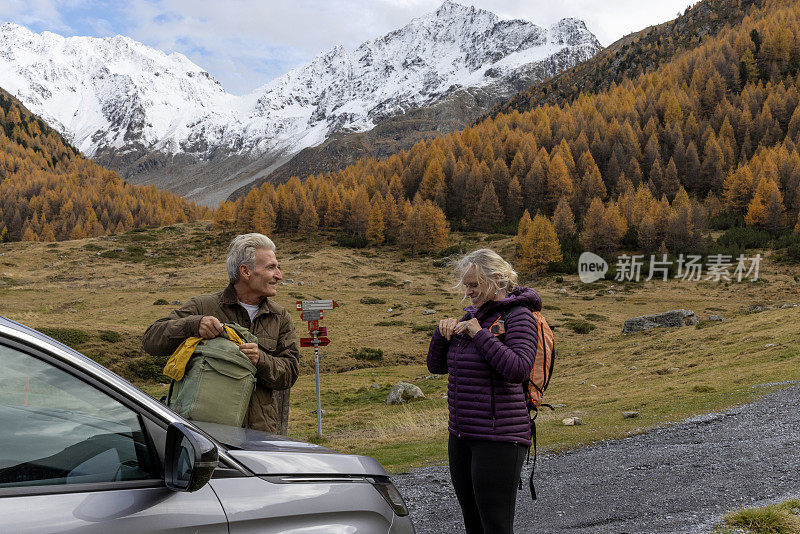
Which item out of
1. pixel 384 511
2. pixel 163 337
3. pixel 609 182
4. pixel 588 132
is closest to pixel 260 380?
pixel 163 337

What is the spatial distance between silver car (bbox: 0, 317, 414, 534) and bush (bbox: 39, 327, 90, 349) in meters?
32.9

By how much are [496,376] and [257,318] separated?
1.99m

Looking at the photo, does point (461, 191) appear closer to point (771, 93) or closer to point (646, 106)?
point (646, 106)

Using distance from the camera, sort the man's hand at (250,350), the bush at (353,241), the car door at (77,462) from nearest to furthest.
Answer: the car door at (77,462) < the man's hand at (250,350) < the bush at (353,241)

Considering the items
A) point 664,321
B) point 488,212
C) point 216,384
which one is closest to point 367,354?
point 664,321

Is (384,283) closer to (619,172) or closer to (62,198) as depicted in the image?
(619,172)

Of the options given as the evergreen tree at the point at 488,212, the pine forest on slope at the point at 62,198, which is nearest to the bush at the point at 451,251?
the evergreen tree at the point at 488,212

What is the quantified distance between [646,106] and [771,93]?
23.7m

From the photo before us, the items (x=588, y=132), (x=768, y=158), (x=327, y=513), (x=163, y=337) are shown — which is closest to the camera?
(x=327, y=513)

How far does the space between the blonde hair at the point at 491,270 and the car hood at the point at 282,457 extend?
5.00 ft

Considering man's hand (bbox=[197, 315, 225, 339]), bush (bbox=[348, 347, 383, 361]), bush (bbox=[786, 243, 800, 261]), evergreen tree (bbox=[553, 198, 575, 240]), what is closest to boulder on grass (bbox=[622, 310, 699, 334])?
bush (bbox=[348, 347, 383, 361])

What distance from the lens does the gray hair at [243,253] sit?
4242 millimetres

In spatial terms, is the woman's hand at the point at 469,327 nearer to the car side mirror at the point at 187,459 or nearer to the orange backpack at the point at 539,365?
the orange backpack at the point at 539,365

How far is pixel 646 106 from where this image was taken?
11931 centimetres
